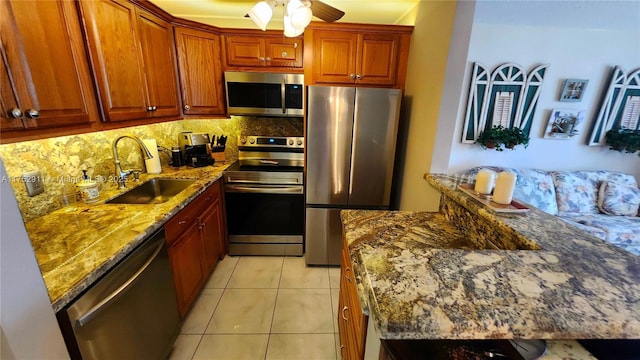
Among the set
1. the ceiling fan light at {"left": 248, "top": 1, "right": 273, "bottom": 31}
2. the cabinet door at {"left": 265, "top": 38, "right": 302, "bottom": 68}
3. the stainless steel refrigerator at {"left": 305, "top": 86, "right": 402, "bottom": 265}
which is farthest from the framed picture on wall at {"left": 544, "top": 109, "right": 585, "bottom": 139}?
the ceiling fan light at {"left": 248, "top": 1, "right": 273, "bottom": 31}

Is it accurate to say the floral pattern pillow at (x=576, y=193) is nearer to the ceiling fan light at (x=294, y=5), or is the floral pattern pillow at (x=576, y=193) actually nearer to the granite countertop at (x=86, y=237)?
the ceiling fan light at (x=294, y=5)

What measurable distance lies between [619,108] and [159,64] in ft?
15.0

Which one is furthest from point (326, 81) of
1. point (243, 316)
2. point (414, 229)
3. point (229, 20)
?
point (243, 316)

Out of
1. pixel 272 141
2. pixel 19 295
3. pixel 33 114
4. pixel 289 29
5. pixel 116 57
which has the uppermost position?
pixel 289 29

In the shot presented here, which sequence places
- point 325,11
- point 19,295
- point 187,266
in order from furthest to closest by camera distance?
point 187,266 → point 325,11 → point 19,295

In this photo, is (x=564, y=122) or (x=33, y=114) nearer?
(x=33, y=114)

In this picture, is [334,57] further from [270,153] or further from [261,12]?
[270,153]

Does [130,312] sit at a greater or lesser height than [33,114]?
lesser

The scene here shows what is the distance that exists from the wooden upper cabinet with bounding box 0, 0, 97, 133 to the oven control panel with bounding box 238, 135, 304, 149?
4.63 feet

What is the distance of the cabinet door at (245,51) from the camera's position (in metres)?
2.36

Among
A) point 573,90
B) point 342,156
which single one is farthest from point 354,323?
point 573,90

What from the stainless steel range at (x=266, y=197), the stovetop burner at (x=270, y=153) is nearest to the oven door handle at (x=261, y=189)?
the stainless steel range at (x=266, y=197)

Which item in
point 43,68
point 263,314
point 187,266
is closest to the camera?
point 43,68

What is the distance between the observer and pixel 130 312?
1.16m
